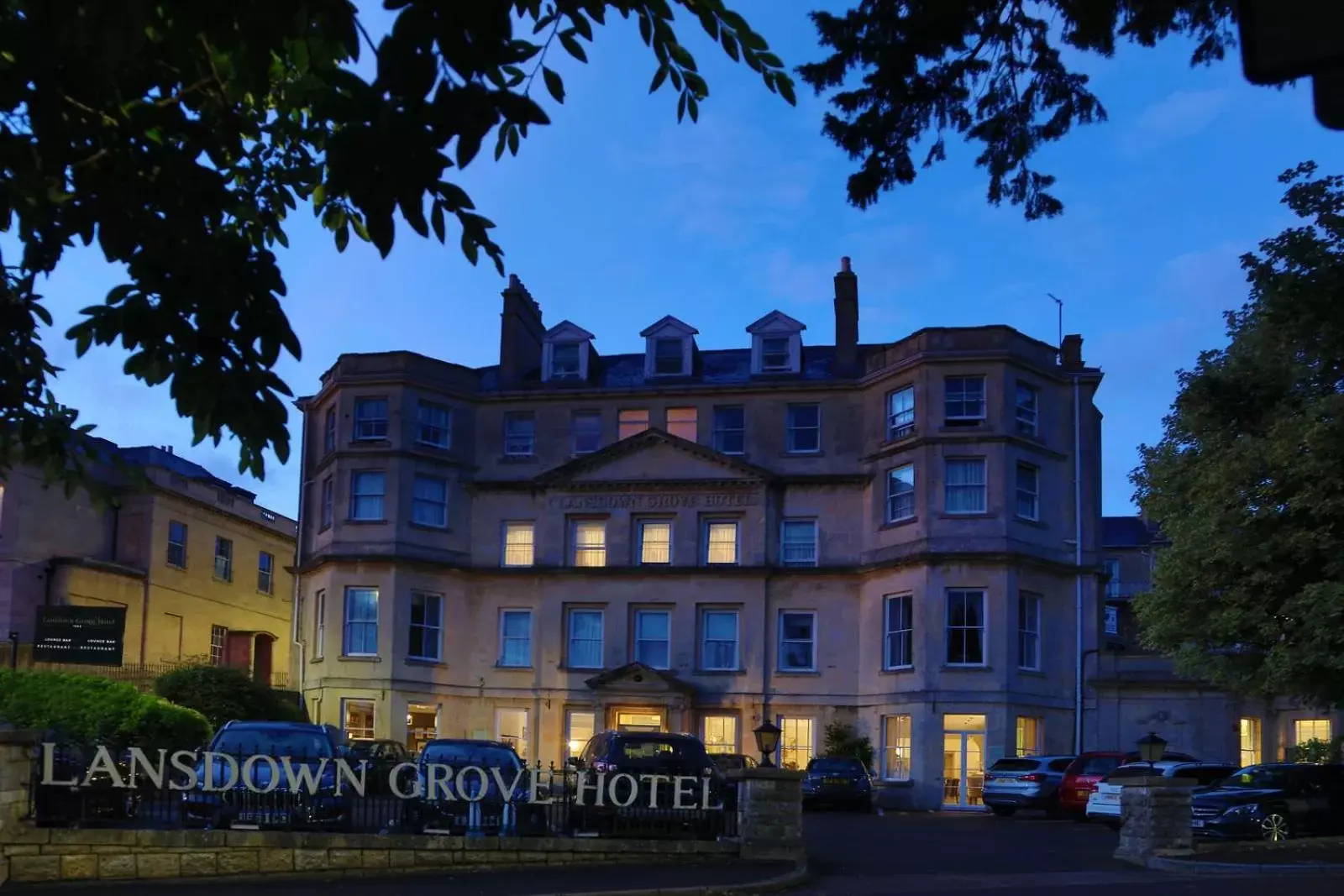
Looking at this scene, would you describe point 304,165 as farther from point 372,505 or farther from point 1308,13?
point 372,505

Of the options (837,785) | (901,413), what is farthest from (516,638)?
(901,413)

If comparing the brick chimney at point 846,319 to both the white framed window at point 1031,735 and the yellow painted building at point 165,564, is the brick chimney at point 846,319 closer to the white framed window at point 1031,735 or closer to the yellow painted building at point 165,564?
the white framed window at point 1031,735

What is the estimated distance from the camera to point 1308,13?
10.8ft

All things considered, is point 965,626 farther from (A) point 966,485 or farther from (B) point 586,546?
(B) point 586,546

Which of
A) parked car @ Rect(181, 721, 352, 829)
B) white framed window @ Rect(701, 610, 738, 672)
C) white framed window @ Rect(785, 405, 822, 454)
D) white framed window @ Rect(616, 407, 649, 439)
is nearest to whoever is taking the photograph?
parked car @ Rect(181, 721, 352, 829)

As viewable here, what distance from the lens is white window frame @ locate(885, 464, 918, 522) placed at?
4425cm

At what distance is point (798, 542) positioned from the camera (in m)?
46.3

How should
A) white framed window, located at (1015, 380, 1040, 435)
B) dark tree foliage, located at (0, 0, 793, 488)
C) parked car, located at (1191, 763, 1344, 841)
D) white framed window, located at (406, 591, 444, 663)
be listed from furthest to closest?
1. white framed window, located at (406, 591, 444, 663)
2. white framed window, located at (1015, 380, 1040, 435)
3. parked car, located at (1191, 763, 1344, 841)
4. dark tree foliage, located at (0, 0, 793, 488)

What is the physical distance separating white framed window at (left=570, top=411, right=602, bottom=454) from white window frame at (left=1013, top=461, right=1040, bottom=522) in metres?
13.2

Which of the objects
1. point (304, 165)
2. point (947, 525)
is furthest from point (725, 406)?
point (304, 165)

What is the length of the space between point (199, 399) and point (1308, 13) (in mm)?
5095

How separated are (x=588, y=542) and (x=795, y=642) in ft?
23.6

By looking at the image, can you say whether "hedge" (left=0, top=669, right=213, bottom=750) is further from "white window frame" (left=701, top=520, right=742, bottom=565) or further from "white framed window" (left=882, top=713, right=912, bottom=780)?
"white framed window" (left=882, top=713, right=912, bottom=780)

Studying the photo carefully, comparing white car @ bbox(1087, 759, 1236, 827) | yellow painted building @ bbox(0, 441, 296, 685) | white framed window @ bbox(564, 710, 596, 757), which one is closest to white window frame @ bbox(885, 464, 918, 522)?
white framed window @ bbox(564, 710, 596, 757)
